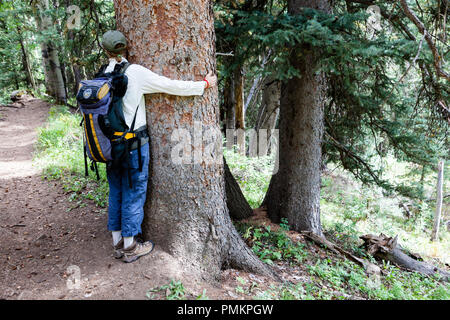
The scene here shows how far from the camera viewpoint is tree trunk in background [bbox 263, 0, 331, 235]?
207 inches

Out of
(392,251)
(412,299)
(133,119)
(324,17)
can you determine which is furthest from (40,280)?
(392,251)

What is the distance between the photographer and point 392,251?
5.89 meters

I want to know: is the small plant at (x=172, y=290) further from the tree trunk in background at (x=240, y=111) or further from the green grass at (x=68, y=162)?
the tree trunk in background at (x=240, y=111)

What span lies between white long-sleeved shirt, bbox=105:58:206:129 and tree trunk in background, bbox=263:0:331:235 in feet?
8.88

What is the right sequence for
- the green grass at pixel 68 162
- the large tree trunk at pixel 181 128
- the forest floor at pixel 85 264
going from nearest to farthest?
the forest floor at pixel 85 264, the large tree trunk at pixel 181 128, the green grass at pixel 68 162

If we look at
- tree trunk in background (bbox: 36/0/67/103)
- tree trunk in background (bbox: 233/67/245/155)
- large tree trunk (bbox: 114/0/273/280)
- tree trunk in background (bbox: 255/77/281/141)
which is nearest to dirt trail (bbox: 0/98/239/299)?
large tree trunk (bbox: 114/0/273/280)

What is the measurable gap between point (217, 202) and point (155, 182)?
79cm

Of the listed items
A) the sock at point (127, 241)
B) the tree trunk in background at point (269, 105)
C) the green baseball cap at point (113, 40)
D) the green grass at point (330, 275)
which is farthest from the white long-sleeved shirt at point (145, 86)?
the tree trunk in background at point (269, 105)

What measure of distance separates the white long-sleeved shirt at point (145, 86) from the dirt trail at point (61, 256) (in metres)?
1.65

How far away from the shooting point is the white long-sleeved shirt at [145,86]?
3.00m

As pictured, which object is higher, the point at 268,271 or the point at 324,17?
the point at 324,17

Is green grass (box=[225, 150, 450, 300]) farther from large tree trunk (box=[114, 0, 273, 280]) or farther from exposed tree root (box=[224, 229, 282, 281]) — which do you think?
large tree trunk (box=[114, 0, 273, 280])

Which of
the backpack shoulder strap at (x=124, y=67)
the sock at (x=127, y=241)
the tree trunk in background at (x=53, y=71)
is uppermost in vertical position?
the tree trunk in background at (x=53, y=71)
